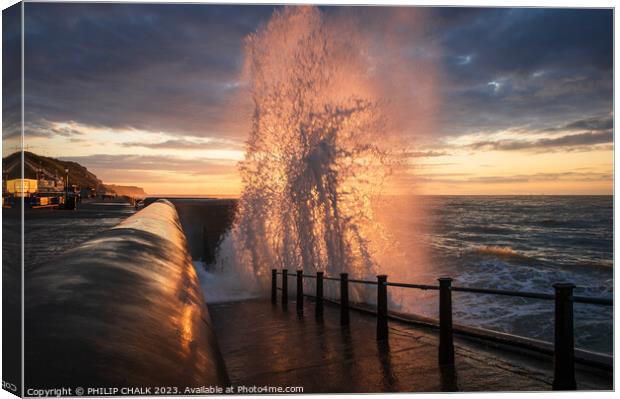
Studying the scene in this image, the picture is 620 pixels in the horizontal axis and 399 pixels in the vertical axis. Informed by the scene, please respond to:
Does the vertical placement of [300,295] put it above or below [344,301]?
below

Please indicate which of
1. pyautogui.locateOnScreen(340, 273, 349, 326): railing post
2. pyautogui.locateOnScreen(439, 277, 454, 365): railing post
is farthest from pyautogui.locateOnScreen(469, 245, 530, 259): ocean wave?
pyautogui.locateOnScreen(439, 277, 454, 365): railing post

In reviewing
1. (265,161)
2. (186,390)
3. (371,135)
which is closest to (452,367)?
(186,390)

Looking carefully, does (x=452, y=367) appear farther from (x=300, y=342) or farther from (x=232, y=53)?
(x=232, y=53)

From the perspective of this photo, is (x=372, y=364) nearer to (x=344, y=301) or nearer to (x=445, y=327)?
(x=445, y=327)

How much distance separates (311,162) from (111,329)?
1148 centimetres

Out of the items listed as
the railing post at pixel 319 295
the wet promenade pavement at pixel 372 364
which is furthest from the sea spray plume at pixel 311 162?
the wet promenade pavement at pixel 372 364

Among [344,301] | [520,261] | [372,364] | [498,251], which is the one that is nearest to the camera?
[372,364]

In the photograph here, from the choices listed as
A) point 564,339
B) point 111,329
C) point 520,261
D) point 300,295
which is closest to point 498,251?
point 520,261

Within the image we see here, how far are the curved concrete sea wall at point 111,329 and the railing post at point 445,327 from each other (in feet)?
8.57

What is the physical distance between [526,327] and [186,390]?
1068 centimetres

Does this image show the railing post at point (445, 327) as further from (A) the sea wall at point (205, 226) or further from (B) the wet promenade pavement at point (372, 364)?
(A) the sea wall at point (205, 226)

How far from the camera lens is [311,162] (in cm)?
1352

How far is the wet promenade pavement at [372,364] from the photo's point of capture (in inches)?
177

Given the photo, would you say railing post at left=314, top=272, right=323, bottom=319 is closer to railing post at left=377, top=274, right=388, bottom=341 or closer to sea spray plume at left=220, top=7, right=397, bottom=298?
railing post at left=377, top=274, right=388, bottom=341
